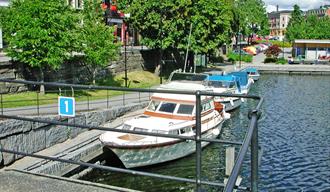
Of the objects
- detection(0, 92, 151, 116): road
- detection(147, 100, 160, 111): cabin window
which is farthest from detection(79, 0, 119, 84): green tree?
detection(147, 100, 160, 111): cabin window

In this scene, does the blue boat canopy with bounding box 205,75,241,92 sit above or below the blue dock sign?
below

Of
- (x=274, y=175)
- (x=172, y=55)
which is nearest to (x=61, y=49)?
(x=274, y=175)

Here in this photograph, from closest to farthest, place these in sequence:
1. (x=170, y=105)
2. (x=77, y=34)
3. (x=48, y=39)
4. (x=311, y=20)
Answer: (x=170, y=105), (x=48, y=39), (x=77, y=34), (x=311, y=20)

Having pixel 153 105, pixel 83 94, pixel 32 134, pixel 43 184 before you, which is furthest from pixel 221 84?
pixel 43 184

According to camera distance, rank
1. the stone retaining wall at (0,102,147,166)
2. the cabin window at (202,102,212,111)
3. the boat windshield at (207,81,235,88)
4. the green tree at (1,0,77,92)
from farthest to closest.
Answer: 1. the boat windshield at (207,81,235,88)
2. the green tree at (1,0,77,92)
3. the cabin window at (202,102,212,111)
4. the stone retaining wall at (0,102,147,166)

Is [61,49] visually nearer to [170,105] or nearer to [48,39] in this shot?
[48,39]

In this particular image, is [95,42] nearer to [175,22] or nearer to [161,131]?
[175,22]

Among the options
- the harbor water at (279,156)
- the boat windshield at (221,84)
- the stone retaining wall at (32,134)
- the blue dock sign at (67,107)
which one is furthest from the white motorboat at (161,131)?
the boat windshield at (221,84)

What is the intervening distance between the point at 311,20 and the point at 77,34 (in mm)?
86676

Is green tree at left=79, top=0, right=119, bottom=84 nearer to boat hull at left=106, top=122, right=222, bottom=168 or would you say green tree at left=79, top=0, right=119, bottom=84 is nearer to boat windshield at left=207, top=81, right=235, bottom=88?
boat windshield at left=207, top=81, right=235, bottom=88

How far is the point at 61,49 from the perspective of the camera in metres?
26.5

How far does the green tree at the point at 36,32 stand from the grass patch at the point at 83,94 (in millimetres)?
1374

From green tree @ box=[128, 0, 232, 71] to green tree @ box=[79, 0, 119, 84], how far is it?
352 inches

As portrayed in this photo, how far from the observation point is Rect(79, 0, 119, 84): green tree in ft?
107
